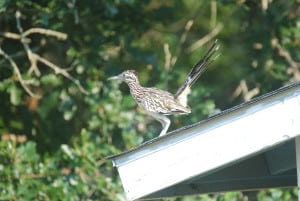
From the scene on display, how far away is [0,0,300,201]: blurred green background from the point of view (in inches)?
349

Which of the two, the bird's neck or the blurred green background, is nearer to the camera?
the bird's neck

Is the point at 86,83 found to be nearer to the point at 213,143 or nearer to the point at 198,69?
the point at 198,69

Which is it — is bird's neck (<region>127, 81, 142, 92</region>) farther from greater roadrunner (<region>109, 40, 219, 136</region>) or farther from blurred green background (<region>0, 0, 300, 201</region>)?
blurred green background (<region>0, 0, 300, 201</region>)

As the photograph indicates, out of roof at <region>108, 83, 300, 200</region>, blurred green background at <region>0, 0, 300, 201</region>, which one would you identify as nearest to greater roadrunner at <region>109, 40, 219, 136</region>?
roof at <region>108, 83, 300, 200</region>

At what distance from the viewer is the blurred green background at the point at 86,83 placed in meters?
8.88

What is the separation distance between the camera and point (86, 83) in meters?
9.47

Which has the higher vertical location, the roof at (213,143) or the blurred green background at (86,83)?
the blurred green background at (86,83)

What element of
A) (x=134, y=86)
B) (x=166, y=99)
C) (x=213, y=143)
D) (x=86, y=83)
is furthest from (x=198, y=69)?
(x=86, y=83)

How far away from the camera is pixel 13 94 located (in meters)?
9.36

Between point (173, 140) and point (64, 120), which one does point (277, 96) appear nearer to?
point (173, 140)

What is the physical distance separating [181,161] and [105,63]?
16.3 ft

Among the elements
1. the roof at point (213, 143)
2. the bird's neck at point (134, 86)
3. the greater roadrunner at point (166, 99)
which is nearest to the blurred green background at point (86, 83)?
the bird's neck at point (134, 86)

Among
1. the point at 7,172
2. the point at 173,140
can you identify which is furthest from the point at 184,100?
the point at 7,172

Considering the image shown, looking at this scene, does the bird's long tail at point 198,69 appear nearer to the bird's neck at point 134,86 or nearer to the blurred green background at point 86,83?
the bird's neck at point 134,86
